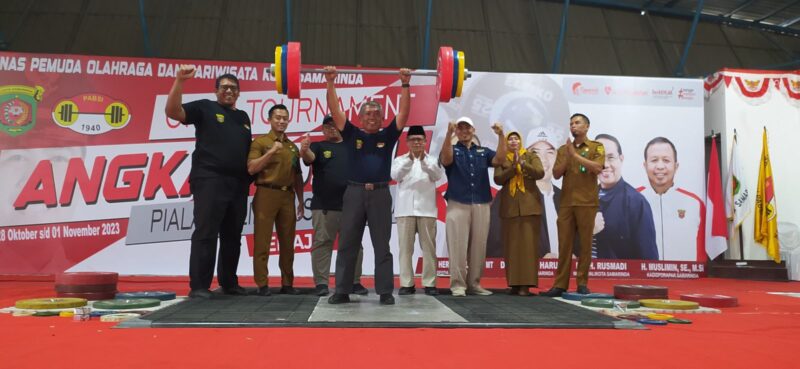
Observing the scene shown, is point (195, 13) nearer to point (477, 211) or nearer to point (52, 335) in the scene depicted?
point (477, 211)

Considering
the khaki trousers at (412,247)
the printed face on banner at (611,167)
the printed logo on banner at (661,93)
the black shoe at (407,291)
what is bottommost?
the black shoe at (407,291)

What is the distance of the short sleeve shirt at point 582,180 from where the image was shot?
14.8 feet

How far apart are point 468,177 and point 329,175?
1.15 metres

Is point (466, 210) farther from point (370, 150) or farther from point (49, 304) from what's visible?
point (49, 304)

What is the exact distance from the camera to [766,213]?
7.20 meters

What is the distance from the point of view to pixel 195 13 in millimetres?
10797

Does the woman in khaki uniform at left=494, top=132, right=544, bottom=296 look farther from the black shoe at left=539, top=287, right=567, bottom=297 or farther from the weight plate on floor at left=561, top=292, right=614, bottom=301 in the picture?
the weight plate on floor at left=561, top=292, right=614, bottom=301

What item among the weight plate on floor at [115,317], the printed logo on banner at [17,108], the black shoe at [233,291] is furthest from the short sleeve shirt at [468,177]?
the printed logo on banner at [17,108]

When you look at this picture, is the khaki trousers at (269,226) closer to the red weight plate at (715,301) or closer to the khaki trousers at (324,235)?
the khaki trousers at (324,235)

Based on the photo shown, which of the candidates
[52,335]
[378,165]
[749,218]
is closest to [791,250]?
[749,218]

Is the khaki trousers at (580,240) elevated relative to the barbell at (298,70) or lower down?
lower down

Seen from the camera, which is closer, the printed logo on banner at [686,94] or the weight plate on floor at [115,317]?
the weight plate on floor at [115,317]

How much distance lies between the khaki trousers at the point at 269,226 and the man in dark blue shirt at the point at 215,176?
0.17 m

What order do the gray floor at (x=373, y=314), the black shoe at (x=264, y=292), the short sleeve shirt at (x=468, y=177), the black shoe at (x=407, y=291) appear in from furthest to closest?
1. the short sleeve shirt at (x=468, y=177)
2. the black shoe at (x=407, y=291)
3. the black shoe at (x=264, y=292)
4. the gray floor at (x=373, y=314)
